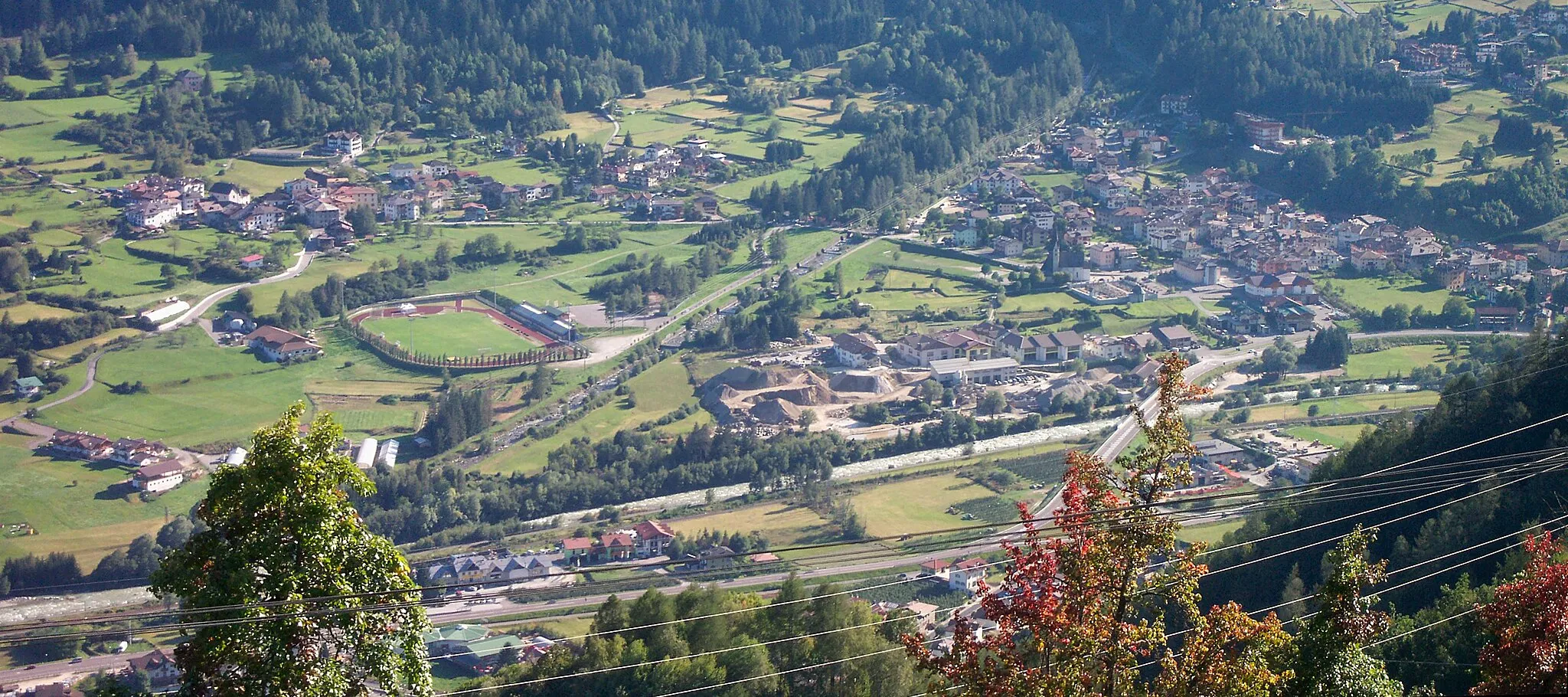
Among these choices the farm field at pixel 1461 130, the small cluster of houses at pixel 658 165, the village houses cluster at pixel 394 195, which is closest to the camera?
the village houses cluster at pixel 394 195

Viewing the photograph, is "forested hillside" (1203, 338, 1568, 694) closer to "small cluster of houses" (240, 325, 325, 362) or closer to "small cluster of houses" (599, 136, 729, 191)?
"small cluster of houses" (240, 325, 325, 362)

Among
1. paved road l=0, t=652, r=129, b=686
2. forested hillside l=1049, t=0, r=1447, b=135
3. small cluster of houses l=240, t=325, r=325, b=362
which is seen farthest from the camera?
forested hillside l=1049, t=0, r=1447, b=135

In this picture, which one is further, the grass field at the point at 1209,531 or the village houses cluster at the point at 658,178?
the village houses cluster at the point at 658,178

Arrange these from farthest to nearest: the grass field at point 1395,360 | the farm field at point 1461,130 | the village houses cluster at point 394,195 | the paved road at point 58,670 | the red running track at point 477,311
Answer: 1. the farm field at point 1461,130
2. the village houses cluster at point 394,195
3. the red running track at point 477,311
4. the grass field at point 1395,360
5. the paved road at point 58,670

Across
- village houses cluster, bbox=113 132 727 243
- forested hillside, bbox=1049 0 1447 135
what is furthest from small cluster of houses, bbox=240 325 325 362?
forested hillside, bbox=1049 0 1447 135

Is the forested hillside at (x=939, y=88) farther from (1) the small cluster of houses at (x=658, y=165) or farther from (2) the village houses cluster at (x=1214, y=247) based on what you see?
(1) the small cluster of houses at (x=658, y=165)

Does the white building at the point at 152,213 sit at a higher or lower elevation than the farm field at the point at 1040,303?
lower

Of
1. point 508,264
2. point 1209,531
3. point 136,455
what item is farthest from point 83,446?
point 1209,531

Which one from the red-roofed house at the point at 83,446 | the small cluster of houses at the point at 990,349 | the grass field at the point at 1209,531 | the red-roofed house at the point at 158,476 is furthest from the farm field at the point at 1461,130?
the red-roofed house at the point at 83,446
